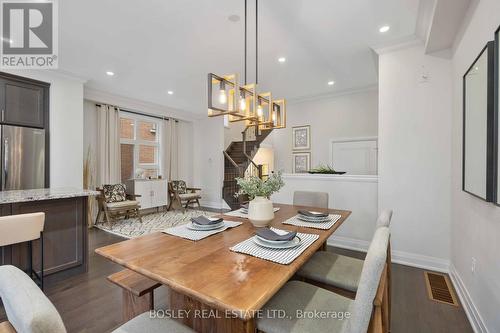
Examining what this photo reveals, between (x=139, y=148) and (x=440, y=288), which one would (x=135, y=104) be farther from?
(x=440, y=288)

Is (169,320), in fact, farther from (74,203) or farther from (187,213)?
(187,213)

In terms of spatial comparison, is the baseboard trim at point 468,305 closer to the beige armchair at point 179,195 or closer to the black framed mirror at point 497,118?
the black framed mirror at point 497,118

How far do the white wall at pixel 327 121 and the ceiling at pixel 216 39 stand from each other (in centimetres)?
78

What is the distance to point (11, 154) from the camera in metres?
3.47

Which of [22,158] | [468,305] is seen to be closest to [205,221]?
[468,305]

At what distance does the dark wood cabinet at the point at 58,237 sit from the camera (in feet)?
7.38

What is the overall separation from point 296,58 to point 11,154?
4496 mm

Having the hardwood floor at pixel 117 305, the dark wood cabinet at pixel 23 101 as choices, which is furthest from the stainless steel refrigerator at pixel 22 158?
the hardwood floor at pixel 117 305

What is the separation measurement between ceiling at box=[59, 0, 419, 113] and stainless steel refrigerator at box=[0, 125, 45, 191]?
Answer: 4.01ft

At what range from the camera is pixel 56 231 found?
2496 millimetres

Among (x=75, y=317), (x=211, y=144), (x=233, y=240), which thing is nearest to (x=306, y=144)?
(x=211, y=144)

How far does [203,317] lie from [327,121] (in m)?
5.48

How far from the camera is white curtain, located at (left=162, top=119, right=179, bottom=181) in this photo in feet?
21.7

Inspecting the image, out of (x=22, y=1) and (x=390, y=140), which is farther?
(x=390, y=140)
